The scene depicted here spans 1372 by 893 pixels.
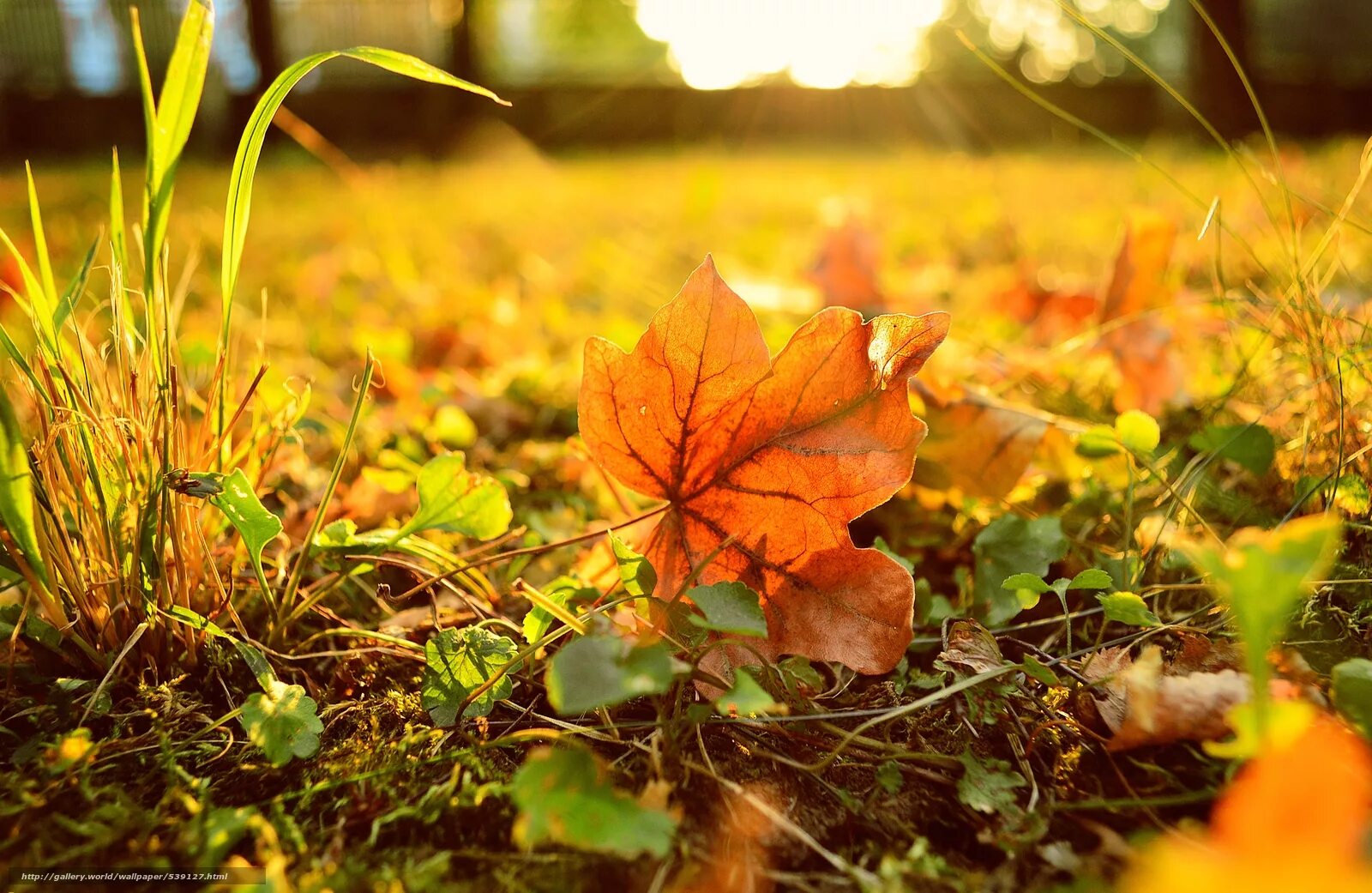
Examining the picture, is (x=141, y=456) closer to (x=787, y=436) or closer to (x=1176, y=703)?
(x=787, y=436)

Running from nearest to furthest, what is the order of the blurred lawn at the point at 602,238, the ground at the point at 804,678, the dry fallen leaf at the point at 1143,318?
the ground at the point at 804,678
the dry fallen leaf at the point at 1143,318
the blurred lawn at the point at 602,238

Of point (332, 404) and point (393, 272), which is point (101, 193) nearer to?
point (393, 272)

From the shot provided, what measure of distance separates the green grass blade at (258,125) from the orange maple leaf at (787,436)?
25cm

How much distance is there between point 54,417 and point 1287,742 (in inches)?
37.6

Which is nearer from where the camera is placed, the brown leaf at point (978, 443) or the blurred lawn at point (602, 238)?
the brown leaf at point (978, 443)

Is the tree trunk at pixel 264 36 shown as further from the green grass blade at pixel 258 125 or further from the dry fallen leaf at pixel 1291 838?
the dry fallen leaf at pixel 1291 838

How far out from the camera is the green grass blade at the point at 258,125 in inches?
28.5

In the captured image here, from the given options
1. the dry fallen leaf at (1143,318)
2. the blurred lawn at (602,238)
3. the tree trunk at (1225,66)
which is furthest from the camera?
the tree trunk at (1225,66)

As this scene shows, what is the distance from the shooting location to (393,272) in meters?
2.97

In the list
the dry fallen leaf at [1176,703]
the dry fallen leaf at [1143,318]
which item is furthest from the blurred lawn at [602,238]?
the dry fallen leaf at [1176,703]

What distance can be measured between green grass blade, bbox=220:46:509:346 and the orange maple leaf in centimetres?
25

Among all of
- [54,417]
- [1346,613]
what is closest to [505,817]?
[54,417]

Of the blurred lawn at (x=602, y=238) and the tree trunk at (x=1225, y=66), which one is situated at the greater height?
the tree trunk at (x=1225, y=66)

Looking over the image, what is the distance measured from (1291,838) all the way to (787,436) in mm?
456
